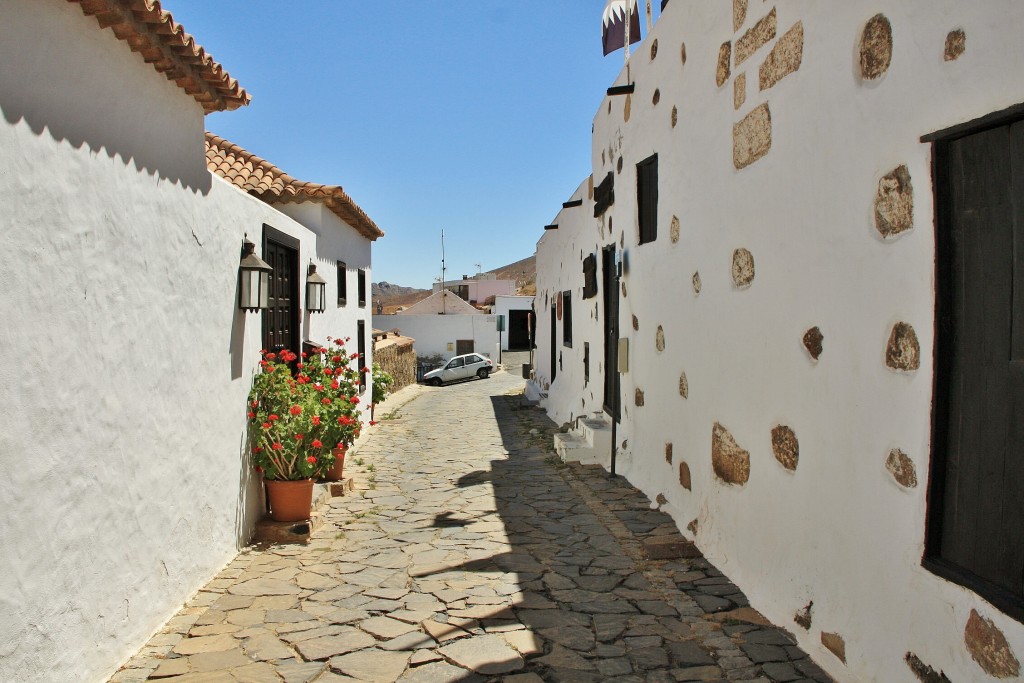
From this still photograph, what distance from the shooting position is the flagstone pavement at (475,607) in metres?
3.67

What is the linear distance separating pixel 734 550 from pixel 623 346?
3.09 m

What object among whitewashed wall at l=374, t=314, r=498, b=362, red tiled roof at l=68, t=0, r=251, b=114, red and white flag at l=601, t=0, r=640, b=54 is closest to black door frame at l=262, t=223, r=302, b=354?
red tiled roof at l=68, t=0, r=251, b=114

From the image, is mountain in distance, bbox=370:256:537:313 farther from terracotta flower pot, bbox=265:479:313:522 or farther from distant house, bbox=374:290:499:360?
terracotta flower pot, bbox=265:479:313:522

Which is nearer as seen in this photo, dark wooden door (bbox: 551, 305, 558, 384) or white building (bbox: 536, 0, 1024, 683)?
white building (bbox: 536, 0, 1024, 683)

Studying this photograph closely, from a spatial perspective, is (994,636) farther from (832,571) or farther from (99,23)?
(99,23)

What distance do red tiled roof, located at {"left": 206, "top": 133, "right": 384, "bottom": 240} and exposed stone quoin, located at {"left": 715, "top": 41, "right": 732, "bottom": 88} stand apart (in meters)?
6.43

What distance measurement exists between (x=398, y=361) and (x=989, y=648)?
73.2 ft

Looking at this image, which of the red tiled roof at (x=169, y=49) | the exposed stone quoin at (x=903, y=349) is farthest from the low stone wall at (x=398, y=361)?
the exposed stone quoin at (x=903, y=349)

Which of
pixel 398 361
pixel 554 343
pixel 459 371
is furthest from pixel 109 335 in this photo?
pixel 459 371

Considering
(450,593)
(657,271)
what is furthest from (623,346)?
(450,593)

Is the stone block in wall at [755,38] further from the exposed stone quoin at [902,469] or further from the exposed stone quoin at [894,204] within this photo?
the exposed stone quoin at [902,469]

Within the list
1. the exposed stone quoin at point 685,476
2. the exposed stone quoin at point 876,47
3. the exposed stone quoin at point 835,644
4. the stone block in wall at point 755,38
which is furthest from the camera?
the exposed stone quoin at point 685,476

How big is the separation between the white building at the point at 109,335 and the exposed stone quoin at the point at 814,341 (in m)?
3.53

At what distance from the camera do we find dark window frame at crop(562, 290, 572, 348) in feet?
42.5
